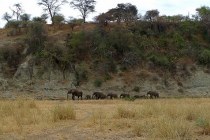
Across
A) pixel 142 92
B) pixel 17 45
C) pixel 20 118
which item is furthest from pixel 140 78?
pixel 20 118

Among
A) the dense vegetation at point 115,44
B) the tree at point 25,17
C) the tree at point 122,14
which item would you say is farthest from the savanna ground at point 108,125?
the tree at point 25,17

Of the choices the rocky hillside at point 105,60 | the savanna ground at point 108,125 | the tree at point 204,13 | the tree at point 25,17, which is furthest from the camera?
the tree at point 25,17

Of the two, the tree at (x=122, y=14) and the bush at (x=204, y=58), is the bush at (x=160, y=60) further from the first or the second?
the tree at (x=122, y=14)

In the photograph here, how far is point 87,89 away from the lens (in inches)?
1927

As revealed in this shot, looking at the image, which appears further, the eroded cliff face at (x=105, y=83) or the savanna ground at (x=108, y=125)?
the eroded cliff face at (x=105, y=83)

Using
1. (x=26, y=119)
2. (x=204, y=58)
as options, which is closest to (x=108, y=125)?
(x=26, y=119)

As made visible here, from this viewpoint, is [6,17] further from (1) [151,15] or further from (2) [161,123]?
(2) [161,123]

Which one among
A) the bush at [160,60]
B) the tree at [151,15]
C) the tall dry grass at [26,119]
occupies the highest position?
the tree at [151,15]

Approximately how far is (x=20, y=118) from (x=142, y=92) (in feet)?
117

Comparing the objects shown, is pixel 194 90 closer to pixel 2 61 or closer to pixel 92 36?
pixel 92 36

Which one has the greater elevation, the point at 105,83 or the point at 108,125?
the point at 108,125

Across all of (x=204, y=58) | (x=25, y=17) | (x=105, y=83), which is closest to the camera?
(x=105, y=83)

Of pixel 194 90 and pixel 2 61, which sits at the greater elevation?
pixel 2 61

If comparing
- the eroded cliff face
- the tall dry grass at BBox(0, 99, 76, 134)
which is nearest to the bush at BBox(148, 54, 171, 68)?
the eroded cliff face
